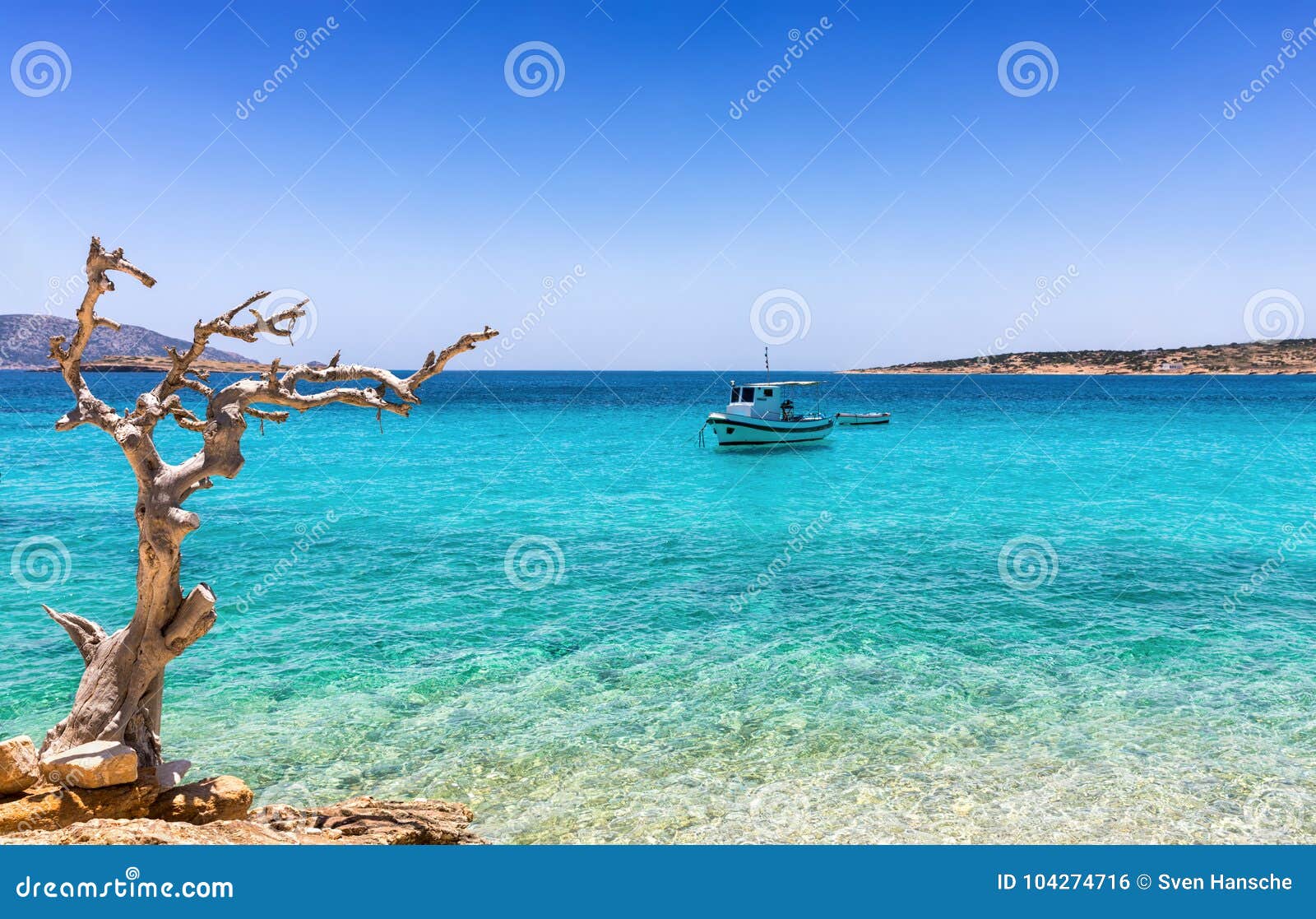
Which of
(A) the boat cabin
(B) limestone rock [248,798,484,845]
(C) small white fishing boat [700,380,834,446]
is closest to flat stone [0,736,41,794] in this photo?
(B) limestone rock [248,798,484,845]

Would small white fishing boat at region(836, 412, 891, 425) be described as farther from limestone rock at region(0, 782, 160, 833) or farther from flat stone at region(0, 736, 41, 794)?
flat stone at region(0, 736, 41, 794)

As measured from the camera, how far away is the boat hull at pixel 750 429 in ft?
156

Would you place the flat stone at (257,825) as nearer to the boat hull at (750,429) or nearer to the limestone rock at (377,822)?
the limestone rock at (377,822)

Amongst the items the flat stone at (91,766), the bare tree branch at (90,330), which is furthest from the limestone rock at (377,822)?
the bare tree branch at (90,330)

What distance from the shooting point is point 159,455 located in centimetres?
627

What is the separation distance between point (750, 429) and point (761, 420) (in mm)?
941

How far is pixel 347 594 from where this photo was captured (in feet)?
56.0

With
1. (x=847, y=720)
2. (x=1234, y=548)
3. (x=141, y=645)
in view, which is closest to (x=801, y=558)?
(x=847, y=720)

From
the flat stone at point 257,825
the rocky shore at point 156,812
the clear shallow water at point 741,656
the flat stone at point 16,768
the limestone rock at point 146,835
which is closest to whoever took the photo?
the limestone rock at point 146,835

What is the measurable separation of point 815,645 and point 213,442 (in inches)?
399

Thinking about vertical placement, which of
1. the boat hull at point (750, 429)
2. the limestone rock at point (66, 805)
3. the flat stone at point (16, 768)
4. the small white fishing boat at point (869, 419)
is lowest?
the limestone rock at point (66, 805)

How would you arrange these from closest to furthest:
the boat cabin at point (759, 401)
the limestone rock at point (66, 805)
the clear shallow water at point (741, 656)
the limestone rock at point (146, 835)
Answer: the limestone rock at point (146, 835), the limestone rock at point (66, 805), the clear shallow water at point (741, 656), the boat cabin at point (759, 401)

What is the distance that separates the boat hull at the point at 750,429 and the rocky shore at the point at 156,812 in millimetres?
40469

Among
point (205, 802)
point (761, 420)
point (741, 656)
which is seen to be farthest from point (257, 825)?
point (761, 420)
